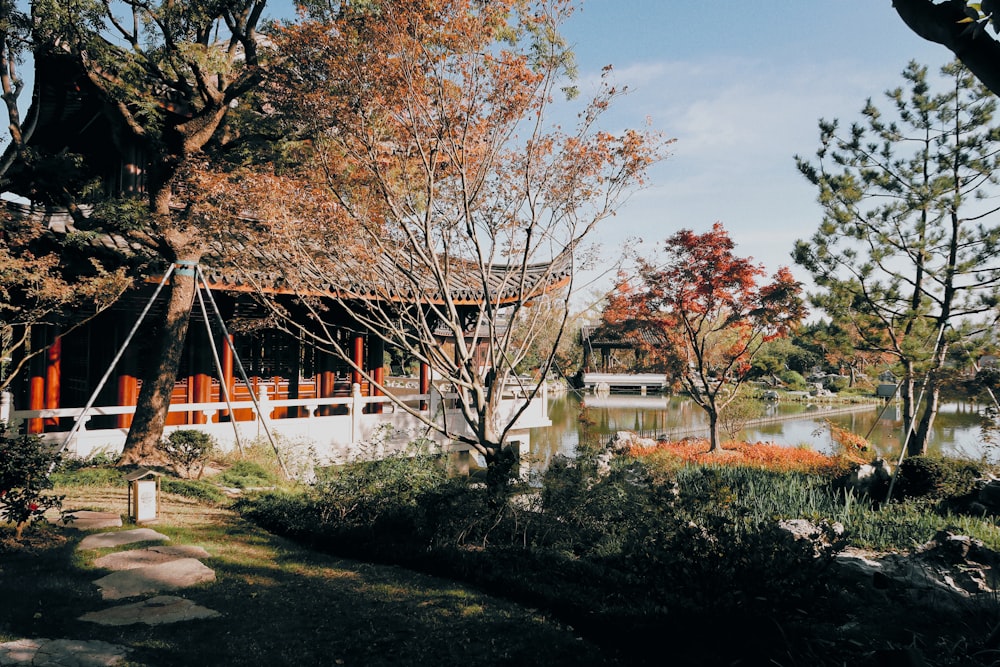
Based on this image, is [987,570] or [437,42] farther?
[437,42]

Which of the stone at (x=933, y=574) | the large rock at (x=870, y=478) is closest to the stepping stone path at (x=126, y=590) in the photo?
the stone at (x=933, y=574)

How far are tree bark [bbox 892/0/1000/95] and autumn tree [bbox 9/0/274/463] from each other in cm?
751

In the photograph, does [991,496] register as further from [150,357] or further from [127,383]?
[127,383]

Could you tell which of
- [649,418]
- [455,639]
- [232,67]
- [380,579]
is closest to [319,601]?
[380,579]

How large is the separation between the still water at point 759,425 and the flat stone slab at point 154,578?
9629 millimetres

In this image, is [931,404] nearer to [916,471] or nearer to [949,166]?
[916,471]

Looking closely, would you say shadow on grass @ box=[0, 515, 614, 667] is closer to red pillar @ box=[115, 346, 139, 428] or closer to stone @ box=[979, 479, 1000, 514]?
red pillar @ box=[115, 346, 139, 428]

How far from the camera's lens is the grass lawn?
3498 mm

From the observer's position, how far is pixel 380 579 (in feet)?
16.1

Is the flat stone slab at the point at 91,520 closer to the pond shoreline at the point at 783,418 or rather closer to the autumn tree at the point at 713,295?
the autumn tree at the point at 713,295

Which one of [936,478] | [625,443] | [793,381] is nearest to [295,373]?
[625,443]

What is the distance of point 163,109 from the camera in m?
9.55

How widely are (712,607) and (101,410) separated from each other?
8.65 m

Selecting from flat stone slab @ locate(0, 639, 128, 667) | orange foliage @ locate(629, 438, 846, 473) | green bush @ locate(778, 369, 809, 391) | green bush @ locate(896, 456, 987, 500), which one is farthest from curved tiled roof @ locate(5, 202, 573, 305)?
green bush @ locate(778, 369, 809, 391)
